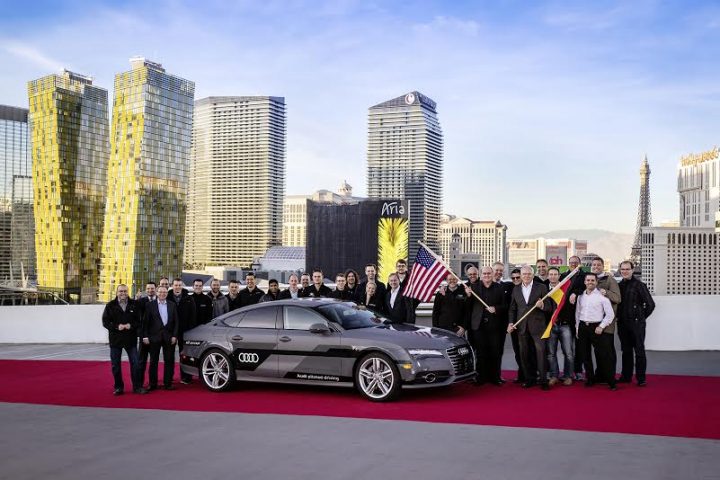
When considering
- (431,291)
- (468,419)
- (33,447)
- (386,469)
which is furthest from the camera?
(431,291)

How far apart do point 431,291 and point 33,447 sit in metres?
6.40

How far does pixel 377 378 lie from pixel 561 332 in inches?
116

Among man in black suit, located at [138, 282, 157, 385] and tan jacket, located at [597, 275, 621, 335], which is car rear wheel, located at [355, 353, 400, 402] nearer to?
tan jacket, located at [597, 275, 621, 335]

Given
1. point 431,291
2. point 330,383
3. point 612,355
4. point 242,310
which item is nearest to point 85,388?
point 242,310

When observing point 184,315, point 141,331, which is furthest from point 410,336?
point 141,331

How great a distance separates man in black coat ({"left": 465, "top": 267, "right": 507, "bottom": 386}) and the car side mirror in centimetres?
231

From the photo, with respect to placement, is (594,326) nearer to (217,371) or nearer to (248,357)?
(248,357)

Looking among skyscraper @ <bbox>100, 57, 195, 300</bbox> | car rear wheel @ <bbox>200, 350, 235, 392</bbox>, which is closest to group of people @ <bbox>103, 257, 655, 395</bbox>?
car rear wheel @ <bbox>200, 350, 235, 392</bbox>

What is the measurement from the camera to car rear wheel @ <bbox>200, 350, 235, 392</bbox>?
33.7 feet

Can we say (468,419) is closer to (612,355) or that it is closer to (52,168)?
(612,355)

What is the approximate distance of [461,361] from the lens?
9469 millimetres

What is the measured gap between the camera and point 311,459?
6.41 meters

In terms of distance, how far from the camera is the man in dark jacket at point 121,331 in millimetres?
10359

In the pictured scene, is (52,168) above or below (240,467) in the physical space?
above
